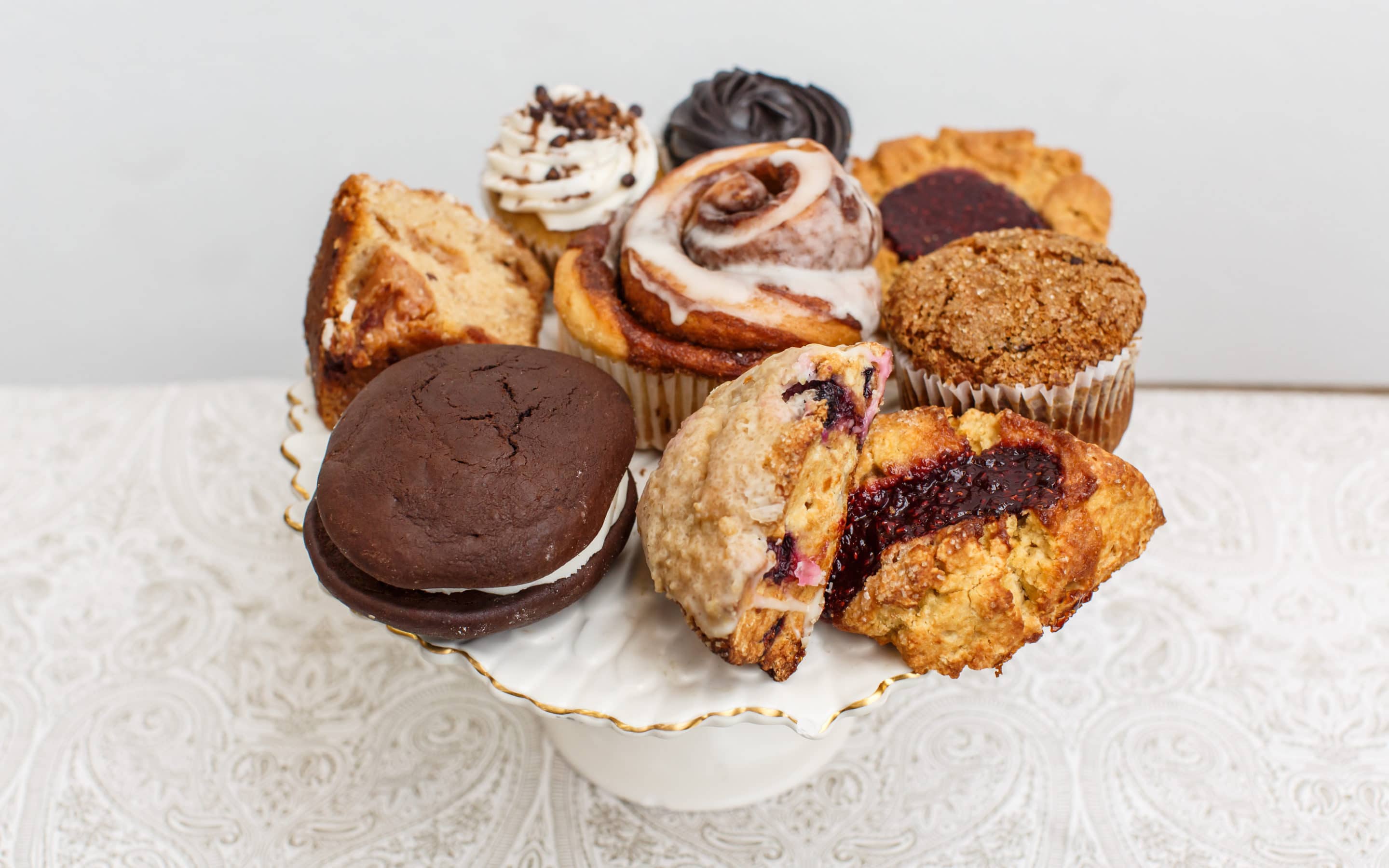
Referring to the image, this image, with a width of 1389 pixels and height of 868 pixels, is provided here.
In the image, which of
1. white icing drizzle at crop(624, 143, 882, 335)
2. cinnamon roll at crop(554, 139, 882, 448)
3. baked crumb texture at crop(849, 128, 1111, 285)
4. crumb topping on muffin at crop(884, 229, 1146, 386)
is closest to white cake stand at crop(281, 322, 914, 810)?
cinnamon roll at crop(554, 139, 882, 448)

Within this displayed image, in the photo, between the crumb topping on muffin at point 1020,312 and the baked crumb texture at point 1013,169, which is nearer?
the crumb topping on muffin at point 1020,312

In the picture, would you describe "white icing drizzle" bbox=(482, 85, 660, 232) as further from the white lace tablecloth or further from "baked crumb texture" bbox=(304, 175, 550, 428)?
the white lace tablecloth

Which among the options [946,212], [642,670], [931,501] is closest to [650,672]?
[642,670]

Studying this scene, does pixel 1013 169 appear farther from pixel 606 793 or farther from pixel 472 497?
pixel 606 793

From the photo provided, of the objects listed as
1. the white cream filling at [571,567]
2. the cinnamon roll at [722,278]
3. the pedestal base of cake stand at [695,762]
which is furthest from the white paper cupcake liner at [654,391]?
the pedestal base of cake stand at [695,762]

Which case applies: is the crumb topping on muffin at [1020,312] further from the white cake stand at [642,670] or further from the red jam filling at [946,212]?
the white cake stand at [642,670]

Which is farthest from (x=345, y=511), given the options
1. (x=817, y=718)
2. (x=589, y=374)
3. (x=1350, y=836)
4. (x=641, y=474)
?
(x=1350, y=836)
